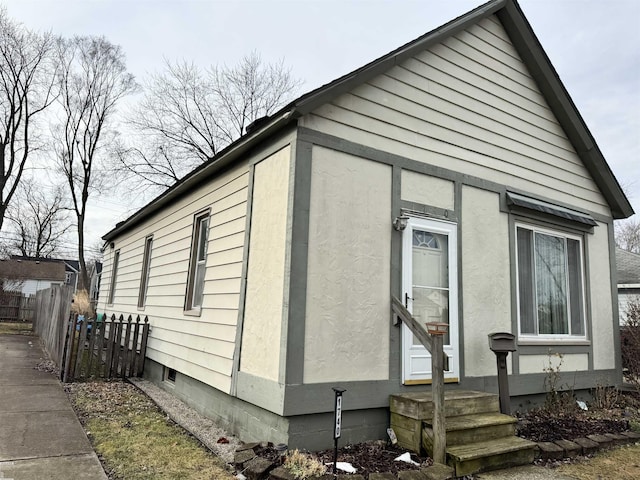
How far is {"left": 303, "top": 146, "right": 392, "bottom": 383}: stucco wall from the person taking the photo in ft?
13.9

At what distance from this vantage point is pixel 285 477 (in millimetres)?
3256

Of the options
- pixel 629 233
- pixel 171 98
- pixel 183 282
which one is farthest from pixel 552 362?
pixel 629 233

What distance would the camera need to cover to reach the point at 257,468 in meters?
3.43

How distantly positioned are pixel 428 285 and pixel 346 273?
125cm

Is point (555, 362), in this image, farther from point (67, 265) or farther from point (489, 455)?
point (67, 265)

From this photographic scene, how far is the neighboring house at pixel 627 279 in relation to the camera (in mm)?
14133

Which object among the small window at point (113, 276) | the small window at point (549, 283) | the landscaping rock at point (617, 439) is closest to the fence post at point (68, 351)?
the small window at point (113, 276)

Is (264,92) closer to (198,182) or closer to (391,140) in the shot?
(198,182)

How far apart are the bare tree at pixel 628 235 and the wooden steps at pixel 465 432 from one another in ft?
125

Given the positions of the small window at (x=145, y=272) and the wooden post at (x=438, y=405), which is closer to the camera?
the wooden post at (x=438, y=405)

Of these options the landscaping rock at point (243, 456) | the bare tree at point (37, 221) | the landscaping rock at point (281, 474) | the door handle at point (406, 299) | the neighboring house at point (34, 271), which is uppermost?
the bare tree at point (37, 221)

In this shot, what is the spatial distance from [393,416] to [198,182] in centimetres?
482

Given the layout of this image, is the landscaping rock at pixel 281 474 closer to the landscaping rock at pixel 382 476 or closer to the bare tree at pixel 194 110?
the landscaping rock at pixel 382 476

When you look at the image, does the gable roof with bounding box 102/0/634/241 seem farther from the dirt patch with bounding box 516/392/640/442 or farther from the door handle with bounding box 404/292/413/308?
the dirt patch with bounding box 516/392/640/442
